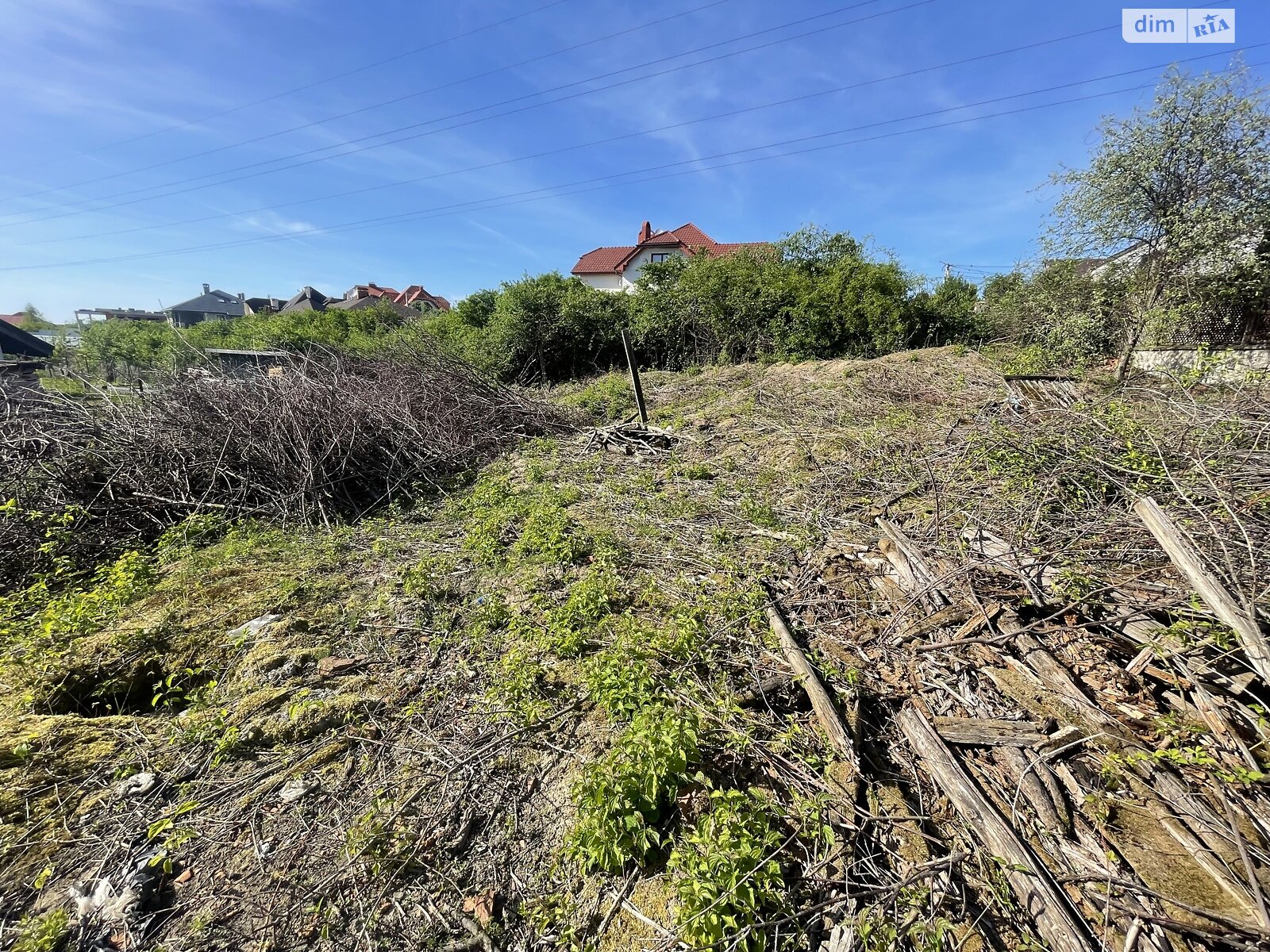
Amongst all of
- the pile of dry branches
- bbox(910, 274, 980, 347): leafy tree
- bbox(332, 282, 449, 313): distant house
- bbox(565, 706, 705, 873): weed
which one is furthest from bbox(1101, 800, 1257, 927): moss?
bbox(332, 282, 449, 313): distant house

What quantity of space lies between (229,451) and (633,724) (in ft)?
19.8

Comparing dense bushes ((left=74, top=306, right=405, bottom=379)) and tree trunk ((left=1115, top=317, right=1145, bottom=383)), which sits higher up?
dense bushes ((left=74, top=306, right=405, bottom=379))

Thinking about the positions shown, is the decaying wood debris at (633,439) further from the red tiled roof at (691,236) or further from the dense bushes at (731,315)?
the red tiled roof at (691,236)

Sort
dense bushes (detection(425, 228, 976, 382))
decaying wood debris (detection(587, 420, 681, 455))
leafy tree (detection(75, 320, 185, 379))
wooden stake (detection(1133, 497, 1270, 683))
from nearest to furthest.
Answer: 1. wooden stake (detection(1133, 497, 1270, 683))
2. decaying wood debris (detection(587, 420, 681, 455))
3. dense bushes (detection(425, 228, 976, 382))
4. leafy tree (detection(75, 320, 185, 379))

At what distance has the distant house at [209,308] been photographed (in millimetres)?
47938

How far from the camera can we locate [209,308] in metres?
50.3

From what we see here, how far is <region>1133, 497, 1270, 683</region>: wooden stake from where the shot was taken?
175 centimetres

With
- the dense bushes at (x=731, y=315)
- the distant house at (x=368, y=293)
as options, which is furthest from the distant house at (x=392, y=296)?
the dense bushes at (x=731, y=315)

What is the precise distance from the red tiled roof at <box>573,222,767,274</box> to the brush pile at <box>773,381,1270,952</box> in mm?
29750

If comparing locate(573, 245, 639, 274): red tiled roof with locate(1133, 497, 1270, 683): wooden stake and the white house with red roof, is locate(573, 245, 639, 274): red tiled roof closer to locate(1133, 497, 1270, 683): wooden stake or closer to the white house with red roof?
the white house with red roof

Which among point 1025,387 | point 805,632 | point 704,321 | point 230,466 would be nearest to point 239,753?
point 805,632

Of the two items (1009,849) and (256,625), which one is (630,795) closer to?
(1009,849)

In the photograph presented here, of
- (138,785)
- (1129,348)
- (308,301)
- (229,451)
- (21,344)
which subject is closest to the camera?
(138,785)

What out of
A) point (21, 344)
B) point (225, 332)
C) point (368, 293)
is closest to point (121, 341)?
point (225, 332)
